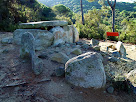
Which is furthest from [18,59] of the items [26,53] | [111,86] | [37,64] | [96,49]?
[96,49]


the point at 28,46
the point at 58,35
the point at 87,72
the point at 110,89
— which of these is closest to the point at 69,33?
the point at 58,35

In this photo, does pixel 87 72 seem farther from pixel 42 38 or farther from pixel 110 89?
pixel 42 38

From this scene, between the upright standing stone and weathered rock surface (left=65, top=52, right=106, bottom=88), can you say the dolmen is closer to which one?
the upright standing stone

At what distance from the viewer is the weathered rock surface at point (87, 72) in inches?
96.0

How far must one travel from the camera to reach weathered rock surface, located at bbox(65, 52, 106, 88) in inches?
96.0

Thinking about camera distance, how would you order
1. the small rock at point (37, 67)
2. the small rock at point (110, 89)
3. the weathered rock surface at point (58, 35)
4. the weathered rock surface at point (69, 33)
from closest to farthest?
the small rock at point (110, 89) → the small rock at point (37, 67) → the weathered rock surface at point (58, 35) → the weathered rock surface at point (69, 33)

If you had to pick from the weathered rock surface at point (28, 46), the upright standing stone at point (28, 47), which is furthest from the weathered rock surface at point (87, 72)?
the weathered rock surface at point (28, 46)

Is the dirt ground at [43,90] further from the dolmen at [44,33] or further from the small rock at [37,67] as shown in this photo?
the dolmen at [44,33]

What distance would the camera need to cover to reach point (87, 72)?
245cm

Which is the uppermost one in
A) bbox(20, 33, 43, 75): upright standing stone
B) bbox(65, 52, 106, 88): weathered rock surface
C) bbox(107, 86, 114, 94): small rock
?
bbox(20, 33, 43, 75): upright standing stone

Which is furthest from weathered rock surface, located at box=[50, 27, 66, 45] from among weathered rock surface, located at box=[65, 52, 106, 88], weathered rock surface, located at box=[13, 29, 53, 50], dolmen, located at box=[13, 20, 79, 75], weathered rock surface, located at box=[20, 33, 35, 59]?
weathered rock surface, located at box=[65, 52, 106, 88]

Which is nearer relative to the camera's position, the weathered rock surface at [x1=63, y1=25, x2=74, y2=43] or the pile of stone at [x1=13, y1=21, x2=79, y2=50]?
the pile of stone at [x1=13, y1=21, x2=79, y2=50]

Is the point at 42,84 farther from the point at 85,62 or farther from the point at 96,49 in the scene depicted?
the point at 96,49

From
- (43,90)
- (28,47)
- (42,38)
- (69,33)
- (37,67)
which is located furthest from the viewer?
(69,33)
